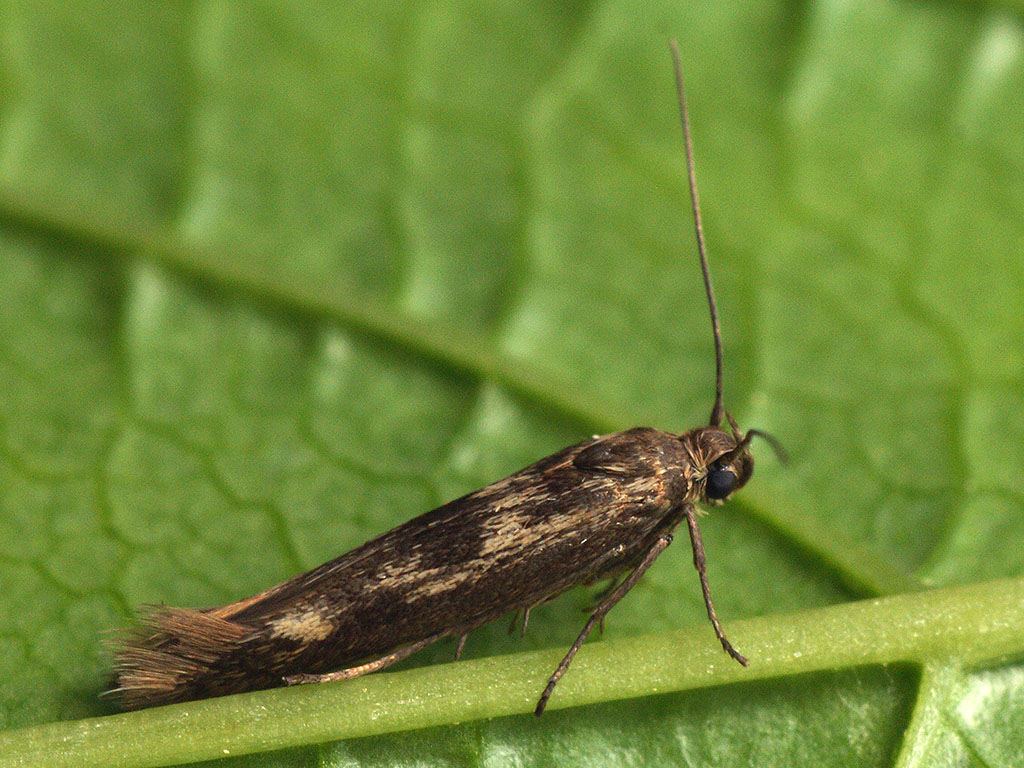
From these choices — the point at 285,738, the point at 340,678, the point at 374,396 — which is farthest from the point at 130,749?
the point at 374,396

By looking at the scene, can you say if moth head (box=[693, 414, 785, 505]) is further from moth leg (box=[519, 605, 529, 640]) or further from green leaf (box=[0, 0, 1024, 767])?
moth leg (box=[519, 605, 529, 640])

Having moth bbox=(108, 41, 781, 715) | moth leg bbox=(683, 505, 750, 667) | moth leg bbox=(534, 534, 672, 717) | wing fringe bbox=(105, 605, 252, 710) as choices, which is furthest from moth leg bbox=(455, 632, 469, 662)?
moth leg bbox=(683, 505, 750, 667)

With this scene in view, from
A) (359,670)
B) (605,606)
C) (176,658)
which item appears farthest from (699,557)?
(176,658)

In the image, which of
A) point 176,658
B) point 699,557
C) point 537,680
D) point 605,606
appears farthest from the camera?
point 699,557

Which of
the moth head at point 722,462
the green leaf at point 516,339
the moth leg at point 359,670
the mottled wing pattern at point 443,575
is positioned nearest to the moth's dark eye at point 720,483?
the moth head at point 722,462

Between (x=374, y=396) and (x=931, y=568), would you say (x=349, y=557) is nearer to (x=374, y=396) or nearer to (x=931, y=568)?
(x=374, y=396)

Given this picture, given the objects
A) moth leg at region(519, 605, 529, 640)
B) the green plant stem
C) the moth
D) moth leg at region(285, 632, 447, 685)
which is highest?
the moth

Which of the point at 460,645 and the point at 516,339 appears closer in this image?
the point at 460,645

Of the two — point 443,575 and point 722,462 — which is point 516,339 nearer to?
point 722,462
